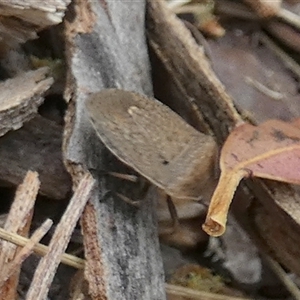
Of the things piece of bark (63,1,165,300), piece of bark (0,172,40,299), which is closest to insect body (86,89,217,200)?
piece of bark (63,1,165,300)

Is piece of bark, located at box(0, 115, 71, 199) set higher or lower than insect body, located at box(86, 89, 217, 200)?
lower

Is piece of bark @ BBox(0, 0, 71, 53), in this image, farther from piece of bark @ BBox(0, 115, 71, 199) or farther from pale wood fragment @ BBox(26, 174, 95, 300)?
pale wood fragment @ BBox(26, 174, 95, 300)

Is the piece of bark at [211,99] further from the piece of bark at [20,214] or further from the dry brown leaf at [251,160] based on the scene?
the piece of bark at [20,214]

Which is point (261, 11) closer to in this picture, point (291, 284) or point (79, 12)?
point (79, 12)

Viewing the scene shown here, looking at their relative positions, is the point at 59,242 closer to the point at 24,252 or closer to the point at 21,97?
the point at 24,252

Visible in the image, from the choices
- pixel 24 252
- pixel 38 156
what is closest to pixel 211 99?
pixel 38 156

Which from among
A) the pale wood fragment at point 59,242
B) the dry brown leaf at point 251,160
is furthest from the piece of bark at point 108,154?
the dry brown leaf at point 251,160
